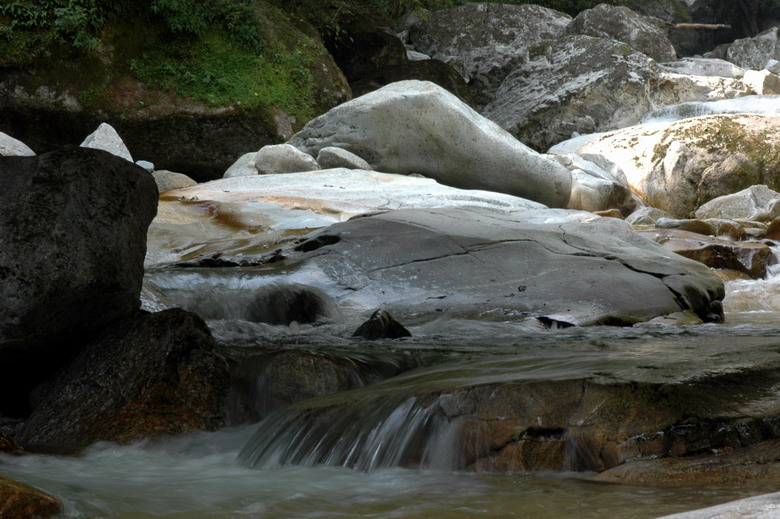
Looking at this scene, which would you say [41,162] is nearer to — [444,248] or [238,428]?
[238,428]

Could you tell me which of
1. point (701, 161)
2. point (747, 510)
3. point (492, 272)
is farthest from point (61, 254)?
point (701, 161)

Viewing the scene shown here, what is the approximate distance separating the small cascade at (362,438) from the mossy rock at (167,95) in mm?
10827

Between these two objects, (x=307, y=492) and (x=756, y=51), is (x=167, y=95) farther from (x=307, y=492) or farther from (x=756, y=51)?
(x=756, y=51)

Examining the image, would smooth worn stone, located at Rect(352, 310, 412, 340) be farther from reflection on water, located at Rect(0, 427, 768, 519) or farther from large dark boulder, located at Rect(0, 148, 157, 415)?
reflection on water, located at Rect(0, 427, 768, 519)

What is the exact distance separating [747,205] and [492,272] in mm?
7845

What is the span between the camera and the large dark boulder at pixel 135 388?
3420 millimetres

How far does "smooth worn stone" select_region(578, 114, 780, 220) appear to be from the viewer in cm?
1338

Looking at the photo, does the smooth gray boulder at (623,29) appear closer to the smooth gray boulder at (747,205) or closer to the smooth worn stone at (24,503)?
the smooth gray boulder at (747,205)

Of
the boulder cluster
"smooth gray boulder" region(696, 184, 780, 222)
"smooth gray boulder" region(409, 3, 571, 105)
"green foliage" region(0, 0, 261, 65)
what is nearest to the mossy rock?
"green foliage" region(0, 0, 261, 65)

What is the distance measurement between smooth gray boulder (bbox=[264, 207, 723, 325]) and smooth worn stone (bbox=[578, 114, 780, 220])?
696 centimetres

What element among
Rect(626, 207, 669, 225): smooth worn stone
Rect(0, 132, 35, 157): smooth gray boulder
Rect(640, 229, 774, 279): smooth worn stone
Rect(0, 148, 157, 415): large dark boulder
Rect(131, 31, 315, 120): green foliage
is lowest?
Rect(626, 207, 669, 225): smooth worn stone

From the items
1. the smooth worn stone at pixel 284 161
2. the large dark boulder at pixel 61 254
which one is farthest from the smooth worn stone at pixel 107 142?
the large dark boulder at pixel 61 254

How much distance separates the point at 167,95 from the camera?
13.6 meters

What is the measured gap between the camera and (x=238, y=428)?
11.5 feet
